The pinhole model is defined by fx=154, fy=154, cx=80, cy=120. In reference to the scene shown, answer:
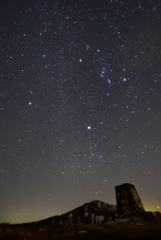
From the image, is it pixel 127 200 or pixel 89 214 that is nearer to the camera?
pixel 127 200

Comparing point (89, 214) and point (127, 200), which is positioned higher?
point (127, 200)

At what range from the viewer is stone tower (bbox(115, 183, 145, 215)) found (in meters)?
19.1

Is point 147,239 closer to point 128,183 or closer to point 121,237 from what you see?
point 121,237

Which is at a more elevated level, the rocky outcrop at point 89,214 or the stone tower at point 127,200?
the stone tower at point 127,200

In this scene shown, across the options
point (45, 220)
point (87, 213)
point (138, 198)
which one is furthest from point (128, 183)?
point (45, 220)

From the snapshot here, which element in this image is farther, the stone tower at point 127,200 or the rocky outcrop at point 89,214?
the rocky outcrop at point 89,214

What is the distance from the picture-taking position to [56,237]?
25.3 feet

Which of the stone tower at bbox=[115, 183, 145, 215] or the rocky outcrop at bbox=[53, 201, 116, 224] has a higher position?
the stone tower at bbox=[115, 183, 145, 215]

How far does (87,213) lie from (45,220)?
9667mm

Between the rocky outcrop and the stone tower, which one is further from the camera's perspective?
the rocky outcrop

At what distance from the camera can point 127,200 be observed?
65.0ft

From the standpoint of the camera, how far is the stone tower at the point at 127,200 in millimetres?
19078

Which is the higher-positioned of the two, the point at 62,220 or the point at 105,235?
the point at 105,235

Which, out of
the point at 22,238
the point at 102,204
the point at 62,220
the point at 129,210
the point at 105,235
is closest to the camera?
the point at 22,238
